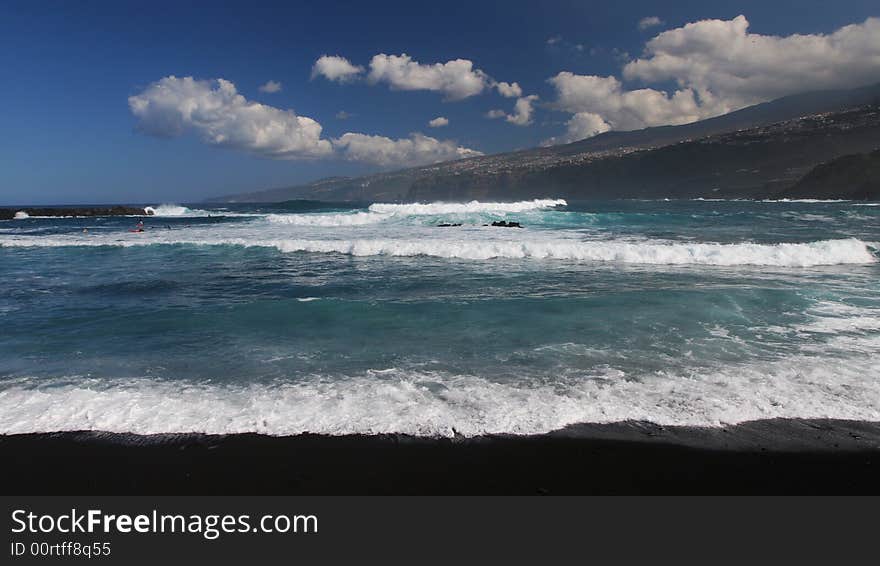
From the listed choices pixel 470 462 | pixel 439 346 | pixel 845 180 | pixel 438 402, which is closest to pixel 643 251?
pixel 439 346

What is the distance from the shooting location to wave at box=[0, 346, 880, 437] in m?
4.98

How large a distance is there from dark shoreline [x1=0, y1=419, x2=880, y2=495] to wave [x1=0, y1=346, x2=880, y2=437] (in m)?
0.20

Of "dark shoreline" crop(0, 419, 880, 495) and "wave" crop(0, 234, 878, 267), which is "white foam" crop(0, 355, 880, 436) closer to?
"dark shoreline" crop(0, 419, 880, 495)

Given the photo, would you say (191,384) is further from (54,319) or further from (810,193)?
(810,193)

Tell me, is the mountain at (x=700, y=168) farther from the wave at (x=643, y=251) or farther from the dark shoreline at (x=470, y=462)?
the dark shoreline at (x=470, y=462)

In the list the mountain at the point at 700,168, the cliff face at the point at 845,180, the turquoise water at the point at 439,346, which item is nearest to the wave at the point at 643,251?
the turquoise water at the point at 439,346

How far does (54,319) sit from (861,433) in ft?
42.6

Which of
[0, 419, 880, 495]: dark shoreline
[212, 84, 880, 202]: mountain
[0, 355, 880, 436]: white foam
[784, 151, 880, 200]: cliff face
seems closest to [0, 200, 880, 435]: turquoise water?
[0, 355, 880, 436]: white foam

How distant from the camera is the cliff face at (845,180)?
68.1 metres

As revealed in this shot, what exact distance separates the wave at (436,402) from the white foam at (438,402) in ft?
0.04

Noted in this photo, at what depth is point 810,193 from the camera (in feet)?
250
